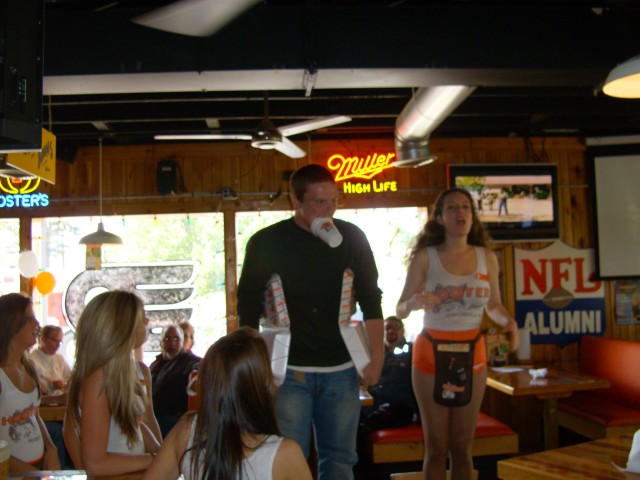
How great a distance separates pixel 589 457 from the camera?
2.00m

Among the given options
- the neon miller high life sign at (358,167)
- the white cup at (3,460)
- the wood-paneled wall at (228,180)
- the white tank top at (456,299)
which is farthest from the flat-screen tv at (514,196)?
the white cup at (3,460)

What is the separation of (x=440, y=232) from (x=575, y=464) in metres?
1.67

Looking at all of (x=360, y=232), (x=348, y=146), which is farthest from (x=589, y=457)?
(x=348, y=146)

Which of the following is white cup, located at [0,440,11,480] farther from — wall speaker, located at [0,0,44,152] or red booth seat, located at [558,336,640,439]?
red booth seat, located at [558,336,640,439]

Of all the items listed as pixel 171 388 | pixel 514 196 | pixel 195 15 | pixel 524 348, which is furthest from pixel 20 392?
pixel 514 196

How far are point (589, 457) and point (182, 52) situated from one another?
289 centimetres

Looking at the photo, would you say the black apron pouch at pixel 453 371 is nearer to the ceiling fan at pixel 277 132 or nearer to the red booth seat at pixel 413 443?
the red booth seat at pixel 413 443

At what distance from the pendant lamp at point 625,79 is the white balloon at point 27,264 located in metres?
5.86

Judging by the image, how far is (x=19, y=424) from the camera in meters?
2.78

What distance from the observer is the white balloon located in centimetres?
690

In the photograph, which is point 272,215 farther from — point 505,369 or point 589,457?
point 589,457

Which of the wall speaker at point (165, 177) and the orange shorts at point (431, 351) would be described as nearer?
the orange shorts at point (431, 351)

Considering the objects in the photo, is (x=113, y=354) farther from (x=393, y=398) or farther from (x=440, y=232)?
(x=393, y=398)

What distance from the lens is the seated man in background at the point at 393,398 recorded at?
5.25 m
